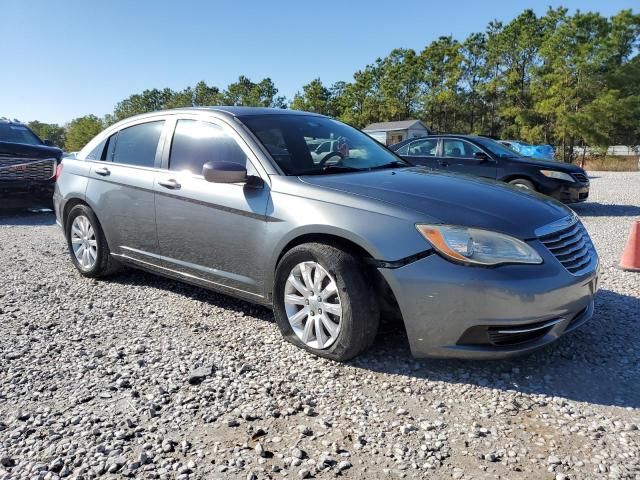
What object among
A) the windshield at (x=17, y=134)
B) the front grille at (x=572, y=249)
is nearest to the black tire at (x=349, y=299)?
the front grille at (x=572, y=249)

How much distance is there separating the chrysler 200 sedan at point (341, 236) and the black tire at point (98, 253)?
0.28 meters

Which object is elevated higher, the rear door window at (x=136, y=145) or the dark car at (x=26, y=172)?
the rear door window at (x=136, y=145)

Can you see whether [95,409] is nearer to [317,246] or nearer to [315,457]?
[315,457]

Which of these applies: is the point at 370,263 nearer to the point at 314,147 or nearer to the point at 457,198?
the point at 457,198

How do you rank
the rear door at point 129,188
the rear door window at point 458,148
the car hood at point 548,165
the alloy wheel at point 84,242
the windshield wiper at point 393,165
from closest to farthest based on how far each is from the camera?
the windshield wiper at point 393,165 < the rear door at point 129,188 < the alloy wheel at point 84,242 < the car hood at point 548,165 < the rear door window at point 458,148

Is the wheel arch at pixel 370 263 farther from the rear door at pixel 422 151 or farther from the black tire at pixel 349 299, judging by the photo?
the rear door at pixel 422 151

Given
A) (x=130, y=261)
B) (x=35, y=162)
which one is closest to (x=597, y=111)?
(x=35, y=162)

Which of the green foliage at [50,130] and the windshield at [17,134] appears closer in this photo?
the windshield at [17,134]


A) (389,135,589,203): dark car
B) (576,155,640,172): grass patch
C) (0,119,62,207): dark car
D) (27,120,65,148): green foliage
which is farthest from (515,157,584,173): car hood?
(27,120,65,148): green foliage

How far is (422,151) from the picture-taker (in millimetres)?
10922

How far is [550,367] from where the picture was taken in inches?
126

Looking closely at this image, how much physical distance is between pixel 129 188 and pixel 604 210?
9852 millimetres

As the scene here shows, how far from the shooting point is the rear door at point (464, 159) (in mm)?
10242

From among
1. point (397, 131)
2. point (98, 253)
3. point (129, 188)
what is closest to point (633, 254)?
point (129, 188)
